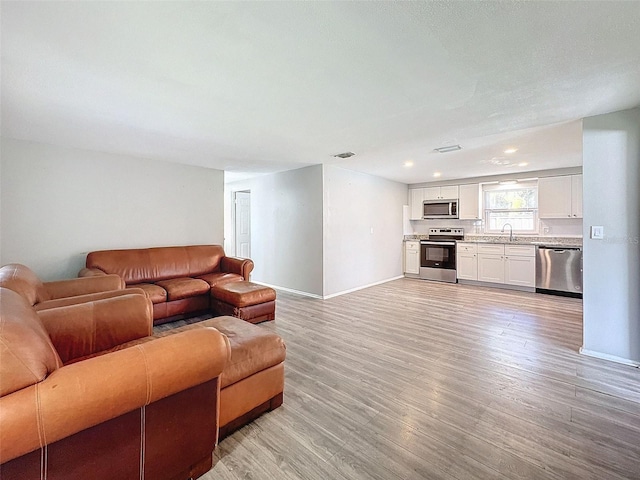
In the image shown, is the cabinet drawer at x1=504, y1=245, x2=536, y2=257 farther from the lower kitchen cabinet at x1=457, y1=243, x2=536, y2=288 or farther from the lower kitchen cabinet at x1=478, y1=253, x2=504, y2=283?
the lower kitchen cabinet at x1=478, y1=253, x2=504, y2=283

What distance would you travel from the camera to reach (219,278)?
4316mm

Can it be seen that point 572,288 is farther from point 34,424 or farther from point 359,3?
point 34,424

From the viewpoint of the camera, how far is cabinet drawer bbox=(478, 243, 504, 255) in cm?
575

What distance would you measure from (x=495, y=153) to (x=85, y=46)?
475cm

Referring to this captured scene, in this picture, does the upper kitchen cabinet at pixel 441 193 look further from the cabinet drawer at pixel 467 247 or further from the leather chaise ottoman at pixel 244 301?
the leather chaise ottoman at pixel 244 301

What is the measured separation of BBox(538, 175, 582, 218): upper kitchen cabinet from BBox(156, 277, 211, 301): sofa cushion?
6.21m

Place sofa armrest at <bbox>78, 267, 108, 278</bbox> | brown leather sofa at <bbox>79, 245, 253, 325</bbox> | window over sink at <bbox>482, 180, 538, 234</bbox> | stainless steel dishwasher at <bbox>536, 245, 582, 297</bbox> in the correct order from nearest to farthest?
sofa armrest at <bbox>78, 267, 108, 278</bbox>, brown leather sofa at <bbox>79, 245, 253, 325</bbox>, stainless steel dishwasher at <bbox>536, 245, 582, 297</bbox>, window over sink at <bbox>482, 180, 538, 234</bbox>

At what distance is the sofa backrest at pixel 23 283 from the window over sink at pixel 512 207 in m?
7.30

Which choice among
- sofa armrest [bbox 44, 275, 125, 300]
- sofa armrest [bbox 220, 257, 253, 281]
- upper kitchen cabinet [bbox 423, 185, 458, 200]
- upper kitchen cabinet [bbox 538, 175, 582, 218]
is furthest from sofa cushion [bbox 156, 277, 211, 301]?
upper kitchen cabinet [bbox 538, 175, 582, 218]

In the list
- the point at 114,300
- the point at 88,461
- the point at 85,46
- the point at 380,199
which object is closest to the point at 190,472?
the point at 88,461

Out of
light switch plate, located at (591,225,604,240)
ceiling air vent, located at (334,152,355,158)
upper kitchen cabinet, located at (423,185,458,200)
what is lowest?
light switch plate, located at (591,225,604,240)

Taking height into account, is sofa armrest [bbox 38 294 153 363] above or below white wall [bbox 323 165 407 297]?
below

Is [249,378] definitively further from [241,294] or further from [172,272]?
[172,272]

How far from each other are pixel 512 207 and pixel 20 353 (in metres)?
7.34
